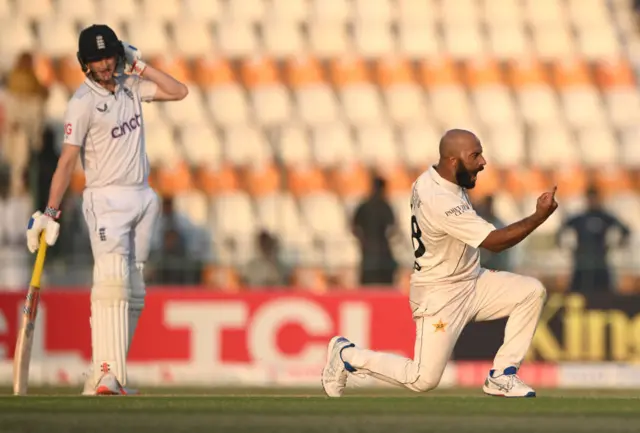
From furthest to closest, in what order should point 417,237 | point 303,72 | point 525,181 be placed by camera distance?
point 303,72 < point 525,181 < point 417,237

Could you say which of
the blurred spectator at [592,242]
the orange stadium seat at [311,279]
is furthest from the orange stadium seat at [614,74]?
the orange stadium seat at [311,279]

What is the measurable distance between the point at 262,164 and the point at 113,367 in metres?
7.21

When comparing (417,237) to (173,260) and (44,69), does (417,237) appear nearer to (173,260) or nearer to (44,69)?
(173,260)

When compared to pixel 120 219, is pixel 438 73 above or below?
above

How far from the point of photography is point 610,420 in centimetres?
648

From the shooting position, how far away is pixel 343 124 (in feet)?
53.1

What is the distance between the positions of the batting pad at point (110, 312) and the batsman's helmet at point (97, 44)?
115cm

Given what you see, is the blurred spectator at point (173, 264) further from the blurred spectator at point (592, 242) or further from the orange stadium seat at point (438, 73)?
the orange stadium seat at point (438, 73)

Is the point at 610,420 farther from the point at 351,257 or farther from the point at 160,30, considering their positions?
the point at 160,30

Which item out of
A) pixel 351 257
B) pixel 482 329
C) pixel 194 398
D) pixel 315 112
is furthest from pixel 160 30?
pixel 194 398

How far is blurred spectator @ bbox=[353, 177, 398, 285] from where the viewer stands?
13.3m

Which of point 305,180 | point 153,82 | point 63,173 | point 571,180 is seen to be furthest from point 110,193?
point 571,180

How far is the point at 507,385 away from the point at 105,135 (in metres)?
2.73

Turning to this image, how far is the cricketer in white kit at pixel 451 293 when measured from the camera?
25.4ft
